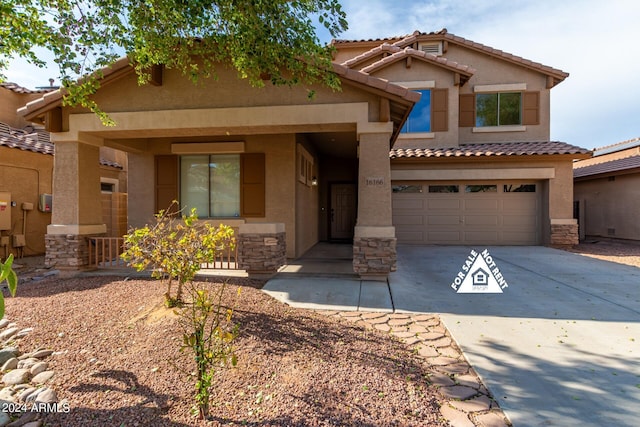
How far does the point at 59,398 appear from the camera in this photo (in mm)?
2824

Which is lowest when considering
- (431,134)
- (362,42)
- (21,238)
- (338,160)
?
(21,238)

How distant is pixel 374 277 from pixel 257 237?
235cm

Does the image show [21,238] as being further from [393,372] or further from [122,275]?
[393,372]

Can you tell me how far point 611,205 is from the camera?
13234 mm

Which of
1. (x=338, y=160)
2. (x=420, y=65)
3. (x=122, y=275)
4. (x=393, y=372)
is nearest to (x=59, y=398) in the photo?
(x=393, y=372)

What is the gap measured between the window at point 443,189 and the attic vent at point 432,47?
5.67 meters

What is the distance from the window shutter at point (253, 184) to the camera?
8.82 m

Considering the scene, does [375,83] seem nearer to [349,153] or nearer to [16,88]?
[349,153]

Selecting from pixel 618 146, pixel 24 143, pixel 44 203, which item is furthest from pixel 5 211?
pixel 618 146

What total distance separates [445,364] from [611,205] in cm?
1430

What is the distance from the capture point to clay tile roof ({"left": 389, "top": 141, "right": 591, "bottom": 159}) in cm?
1122

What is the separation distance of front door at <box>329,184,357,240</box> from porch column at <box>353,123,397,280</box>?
7271mm

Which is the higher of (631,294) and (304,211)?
(304,211)

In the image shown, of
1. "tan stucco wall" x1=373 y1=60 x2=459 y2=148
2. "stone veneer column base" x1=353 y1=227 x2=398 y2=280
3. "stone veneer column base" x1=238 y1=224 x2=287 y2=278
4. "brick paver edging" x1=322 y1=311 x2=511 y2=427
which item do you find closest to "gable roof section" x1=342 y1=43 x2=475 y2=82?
"tan stucco wall" x1=373 y1=60 x2=459 y2=148
